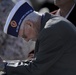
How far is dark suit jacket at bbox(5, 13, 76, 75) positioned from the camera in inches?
156

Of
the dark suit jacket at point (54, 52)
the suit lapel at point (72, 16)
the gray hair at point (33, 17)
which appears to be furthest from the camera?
the suit lapel at point (72, 16)

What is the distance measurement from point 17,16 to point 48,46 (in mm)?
485

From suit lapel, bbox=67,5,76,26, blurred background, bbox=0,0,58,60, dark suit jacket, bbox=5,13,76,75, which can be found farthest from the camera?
blurred background, bbox=0,0,58,60

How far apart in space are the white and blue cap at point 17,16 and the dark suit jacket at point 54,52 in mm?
249

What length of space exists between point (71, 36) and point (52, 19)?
244mm

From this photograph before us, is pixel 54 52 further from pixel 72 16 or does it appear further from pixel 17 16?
pixel 72 16

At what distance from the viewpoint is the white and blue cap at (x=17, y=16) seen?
422cm

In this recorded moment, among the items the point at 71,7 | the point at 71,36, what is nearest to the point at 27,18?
the point at 71,36

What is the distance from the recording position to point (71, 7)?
5496mm

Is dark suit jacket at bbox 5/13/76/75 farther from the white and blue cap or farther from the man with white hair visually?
the white and blue cap

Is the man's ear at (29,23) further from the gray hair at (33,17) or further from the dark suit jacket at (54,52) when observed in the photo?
the dark suit jacket at (54,52)

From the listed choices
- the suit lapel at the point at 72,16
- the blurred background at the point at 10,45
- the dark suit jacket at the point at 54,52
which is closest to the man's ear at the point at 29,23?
the dark suit jacket at the point at 54,52

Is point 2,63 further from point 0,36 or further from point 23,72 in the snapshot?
point 0,36

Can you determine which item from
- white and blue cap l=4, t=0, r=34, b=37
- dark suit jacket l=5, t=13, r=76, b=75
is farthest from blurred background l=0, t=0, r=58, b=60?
dark suit jacket l=5, t=13, r=76, b=75
